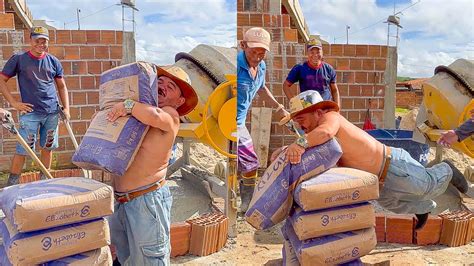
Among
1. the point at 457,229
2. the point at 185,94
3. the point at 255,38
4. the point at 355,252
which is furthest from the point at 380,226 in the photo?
the point at 185,94

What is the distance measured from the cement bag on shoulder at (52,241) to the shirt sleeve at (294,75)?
1.66 meters

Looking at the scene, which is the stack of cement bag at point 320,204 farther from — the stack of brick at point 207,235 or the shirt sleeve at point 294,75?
the shirt sleeve at point 294,75

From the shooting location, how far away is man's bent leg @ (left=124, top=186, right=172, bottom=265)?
83.6 inches

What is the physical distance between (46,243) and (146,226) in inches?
16.9

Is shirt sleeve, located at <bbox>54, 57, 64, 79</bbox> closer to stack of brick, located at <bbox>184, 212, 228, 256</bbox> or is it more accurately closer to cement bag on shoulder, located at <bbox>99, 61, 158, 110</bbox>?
cement bag on shoulder, located at <bbox>99, 61, 158, 110</bbox>

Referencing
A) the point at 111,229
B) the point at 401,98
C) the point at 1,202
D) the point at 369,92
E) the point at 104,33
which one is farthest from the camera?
the point at 401,98

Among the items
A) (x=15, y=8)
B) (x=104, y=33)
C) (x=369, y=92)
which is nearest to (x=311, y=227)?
(x=369, y=92)

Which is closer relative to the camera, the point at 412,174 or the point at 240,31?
the point at 412,174

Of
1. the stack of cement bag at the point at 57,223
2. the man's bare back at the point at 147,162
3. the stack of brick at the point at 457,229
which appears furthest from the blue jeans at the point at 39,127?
the stack of brick at the point at 457,229

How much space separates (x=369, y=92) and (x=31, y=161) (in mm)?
2586

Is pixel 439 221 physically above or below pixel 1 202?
below

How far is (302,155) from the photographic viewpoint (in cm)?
237

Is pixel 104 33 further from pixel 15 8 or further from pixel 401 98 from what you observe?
pixel 401 98

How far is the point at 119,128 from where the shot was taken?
2064 mm
